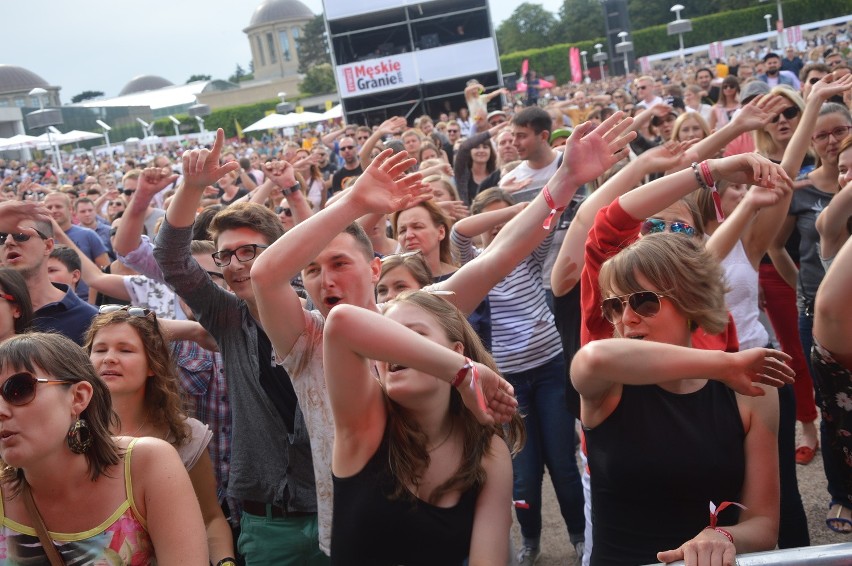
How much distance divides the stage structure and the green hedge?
41.8 meters

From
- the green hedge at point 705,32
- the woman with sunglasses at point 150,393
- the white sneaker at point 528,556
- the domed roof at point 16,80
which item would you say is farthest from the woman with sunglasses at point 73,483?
the domed roof at point 16,80

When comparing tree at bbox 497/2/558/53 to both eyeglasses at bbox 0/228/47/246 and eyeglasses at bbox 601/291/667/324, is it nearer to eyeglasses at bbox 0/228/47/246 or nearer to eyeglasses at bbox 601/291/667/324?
eyeglasses at bbox 0/228/47/246

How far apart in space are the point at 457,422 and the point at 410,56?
21.1m

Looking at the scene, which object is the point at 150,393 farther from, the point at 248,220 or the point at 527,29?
the point at 527,29

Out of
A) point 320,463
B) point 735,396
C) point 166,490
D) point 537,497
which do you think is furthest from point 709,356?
point 537,497

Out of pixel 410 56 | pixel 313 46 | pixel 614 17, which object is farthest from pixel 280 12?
pixel 410 56

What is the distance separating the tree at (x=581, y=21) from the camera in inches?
3054

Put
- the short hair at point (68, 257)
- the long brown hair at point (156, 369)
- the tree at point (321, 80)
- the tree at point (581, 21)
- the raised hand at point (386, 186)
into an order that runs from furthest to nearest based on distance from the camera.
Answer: the tree at point (321, 80)
the tree at point (581, 21)
the short hair at point (68, 257)
the long brown hair at point (156, 369)
the raised hand at point (386, 186)

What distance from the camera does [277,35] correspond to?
117 m

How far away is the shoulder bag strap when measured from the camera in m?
2.35

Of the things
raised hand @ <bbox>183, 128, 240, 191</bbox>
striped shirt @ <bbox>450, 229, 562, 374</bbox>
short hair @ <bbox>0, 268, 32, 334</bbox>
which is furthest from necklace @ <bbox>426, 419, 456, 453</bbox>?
short hair @ <bbox>0, 268, 32, 334</bbox>

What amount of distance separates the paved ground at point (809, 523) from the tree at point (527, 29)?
82.2 m

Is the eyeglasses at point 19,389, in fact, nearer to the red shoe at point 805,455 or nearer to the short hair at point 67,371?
the short hair at point 67,371

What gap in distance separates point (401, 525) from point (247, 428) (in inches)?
43.2
